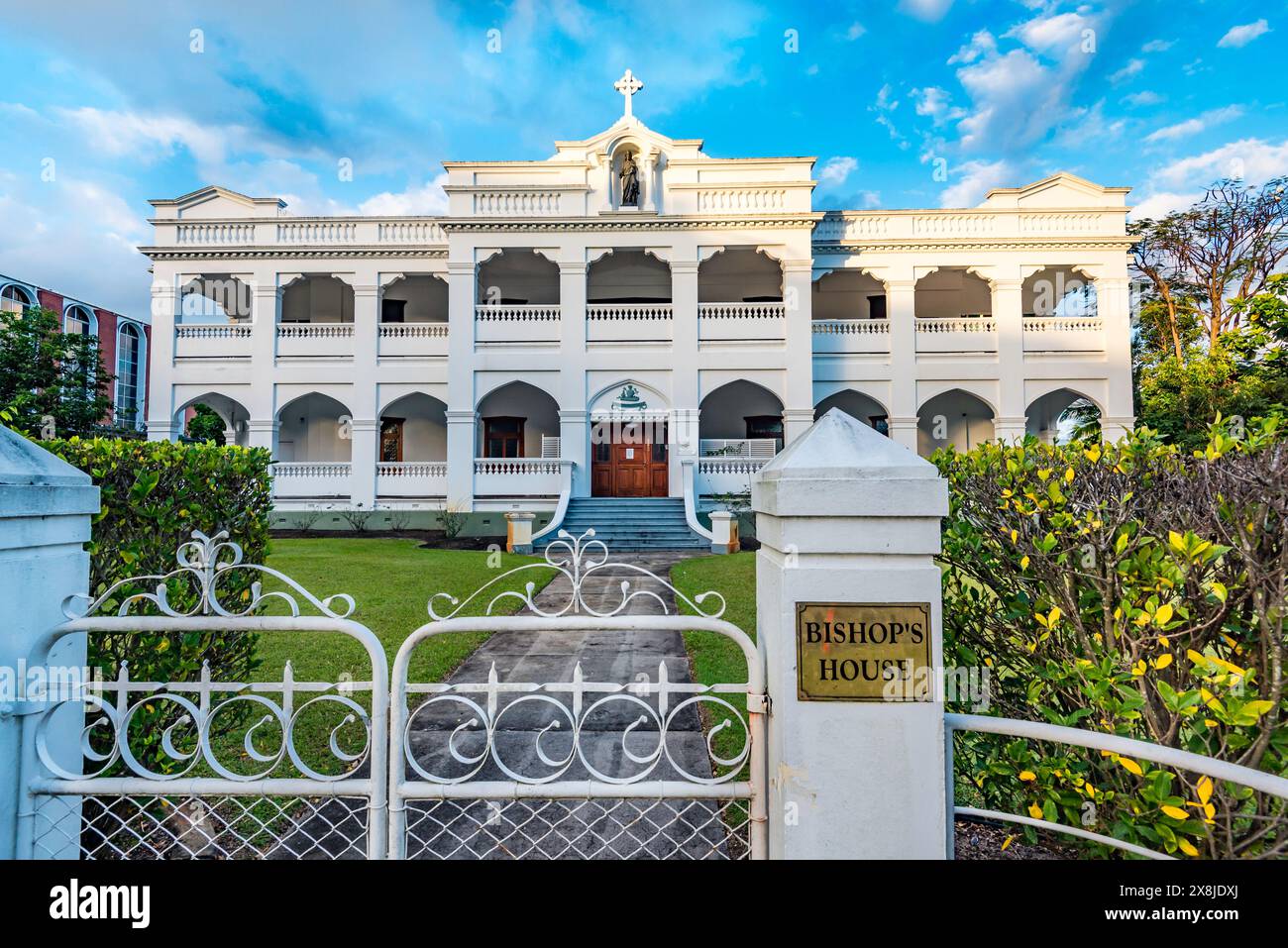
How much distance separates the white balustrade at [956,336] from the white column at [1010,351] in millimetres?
239

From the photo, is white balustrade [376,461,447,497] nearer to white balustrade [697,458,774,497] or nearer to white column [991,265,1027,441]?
white balustrade [697,458,774,497]

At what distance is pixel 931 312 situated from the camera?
19359 millimetres

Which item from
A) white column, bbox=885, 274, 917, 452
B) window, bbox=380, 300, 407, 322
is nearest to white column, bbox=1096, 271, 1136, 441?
white column, bbox=885, 274, 917, 452

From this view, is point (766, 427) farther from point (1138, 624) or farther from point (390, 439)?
point (1138, 624)

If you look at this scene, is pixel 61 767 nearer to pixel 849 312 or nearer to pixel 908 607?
pixel 908 607

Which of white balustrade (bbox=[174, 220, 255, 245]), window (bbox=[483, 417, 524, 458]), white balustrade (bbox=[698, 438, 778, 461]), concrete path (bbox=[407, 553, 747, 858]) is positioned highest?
white balustrade (bbox=[174, 220, 255, 245])

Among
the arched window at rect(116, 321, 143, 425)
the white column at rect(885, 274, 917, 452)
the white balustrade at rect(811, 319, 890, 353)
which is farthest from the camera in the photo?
the arched window at rect(116, 321, 143, 425)

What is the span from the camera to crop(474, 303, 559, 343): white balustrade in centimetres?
1675

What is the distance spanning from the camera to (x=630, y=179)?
671 inches

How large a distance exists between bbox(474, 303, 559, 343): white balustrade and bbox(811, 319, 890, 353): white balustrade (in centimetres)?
775

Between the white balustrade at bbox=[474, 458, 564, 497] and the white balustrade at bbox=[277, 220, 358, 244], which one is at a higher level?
the white balustrade at bbox=[277, 220, 358, 244]

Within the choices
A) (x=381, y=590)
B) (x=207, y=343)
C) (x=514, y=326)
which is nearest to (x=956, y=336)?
(x=514, y=326)

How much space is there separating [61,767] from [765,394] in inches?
712
